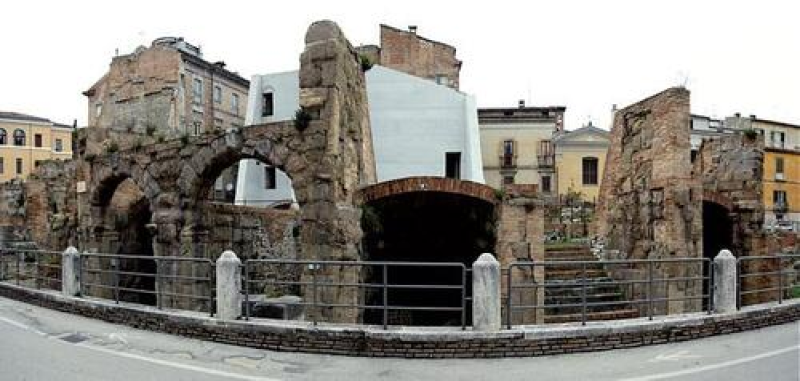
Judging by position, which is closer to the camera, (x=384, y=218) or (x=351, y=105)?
(x=351, y=105)

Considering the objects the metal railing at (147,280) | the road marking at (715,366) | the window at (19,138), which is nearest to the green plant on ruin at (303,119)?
the metal railing at (147,280)

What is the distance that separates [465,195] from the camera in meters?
12.5

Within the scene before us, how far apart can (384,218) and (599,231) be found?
9.51 meters

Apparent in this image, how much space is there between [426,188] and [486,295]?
456 centimetres

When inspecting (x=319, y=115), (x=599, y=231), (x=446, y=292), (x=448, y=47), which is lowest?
(x=446, y=292)

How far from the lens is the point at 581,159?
42.2 meters

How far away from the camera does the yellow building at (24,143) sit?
175ft

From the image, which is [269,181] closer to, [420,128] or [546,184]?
[420,128]

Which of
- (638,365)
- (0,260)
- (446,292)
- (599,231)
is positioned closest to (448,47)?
(599,231)

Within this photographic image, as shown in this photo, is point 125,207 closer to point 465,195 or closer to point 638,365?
point 465,195

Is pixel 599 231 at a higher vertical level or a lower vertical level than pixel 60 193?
lower

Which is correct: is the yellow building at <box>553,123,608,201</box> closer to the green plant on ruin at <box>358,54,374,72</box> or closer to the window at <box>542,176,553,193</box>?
the window at <box>542,176,553,193</box>

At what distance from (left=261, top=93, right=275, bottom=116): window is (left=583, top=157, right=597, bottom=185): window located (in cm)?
2488

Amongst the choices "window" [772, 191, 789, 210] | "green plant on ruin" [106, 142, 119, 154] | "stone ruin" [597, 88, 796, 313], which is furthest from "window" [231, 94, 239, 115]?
"window" [772, 191, 789, 210]
